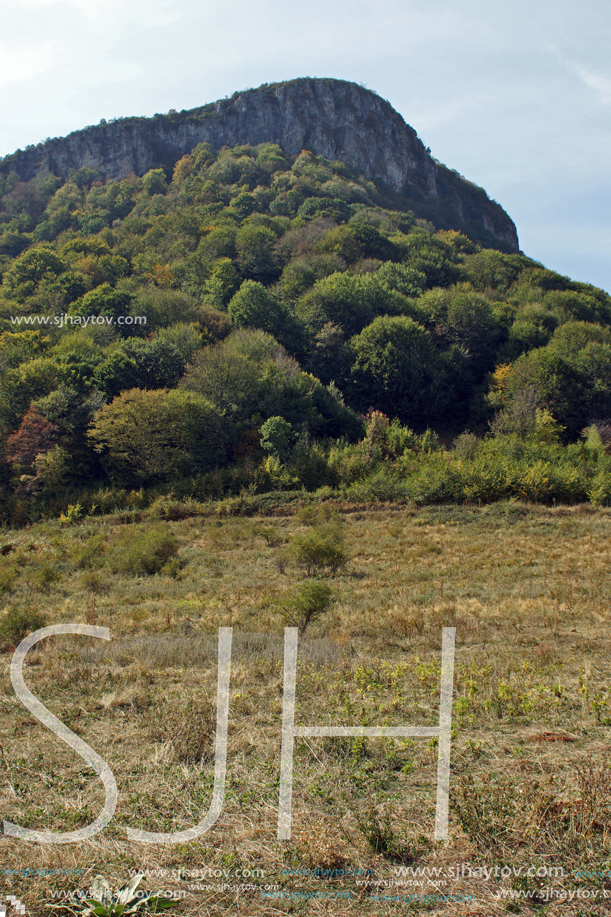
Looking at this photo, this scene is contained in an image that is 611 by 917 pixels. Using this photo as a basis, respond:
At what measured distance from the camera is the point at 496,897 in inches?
124

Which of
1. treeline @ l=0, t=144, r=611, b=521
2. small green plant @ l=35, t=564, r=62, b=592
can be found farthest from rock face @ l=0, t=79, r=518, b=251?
small green plant @ l=35, t=564, r=62, b=592

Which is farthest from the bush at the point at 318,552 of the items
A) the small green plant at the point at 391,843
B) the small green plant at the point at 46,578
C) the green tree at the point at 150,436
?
the green tree at the point at 150,436

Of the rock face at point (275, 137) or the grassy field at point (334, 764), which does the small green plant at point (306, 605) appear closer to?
the grassy field at point (334, 764)

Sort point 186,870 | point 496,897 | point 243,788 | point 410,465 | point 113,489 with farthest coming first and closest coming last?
point 410,465 → point 113,489 → point 243,788 → point 186,870 → point 496,897

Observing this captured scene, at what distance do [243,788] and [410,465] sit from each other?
→ 98.1 ft

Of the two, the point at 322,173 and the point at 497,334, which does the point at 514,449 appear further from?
the point at 322,173

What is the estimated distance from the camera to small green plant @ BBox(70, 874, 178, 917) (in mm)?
2949

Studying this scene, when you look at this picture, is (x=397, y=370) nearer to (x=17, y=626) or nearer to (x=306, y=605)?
(x=306, y=605)

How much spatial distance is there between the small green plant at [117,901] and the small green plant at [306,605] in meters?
8.13

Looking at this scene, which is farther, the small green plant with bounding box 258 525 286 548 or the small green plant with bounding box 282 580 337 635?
the small green plant with bounding box 258 525 286 548

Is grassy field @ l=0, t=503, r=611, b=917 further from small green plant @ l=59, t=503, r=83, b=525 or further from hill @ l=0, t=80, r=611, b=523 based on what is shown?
hill @ l=0, t=80, r=611, b=523

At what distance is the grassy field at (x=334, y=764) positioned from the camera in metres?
3.29

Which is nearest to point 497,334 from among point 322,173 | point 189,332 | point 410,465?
point 410,465

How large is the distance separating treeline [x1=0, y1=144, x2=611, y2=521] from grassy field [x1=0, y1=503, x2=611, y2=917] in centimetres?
1980
